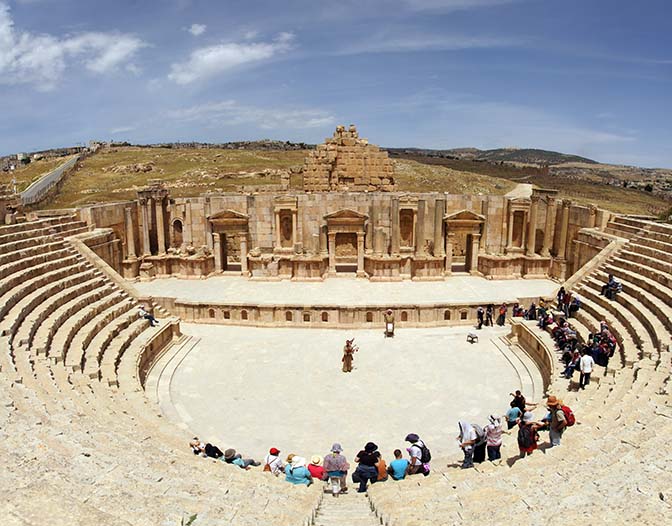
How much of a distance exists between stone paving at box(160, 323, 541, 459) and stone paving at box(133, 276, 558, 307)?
1836mm

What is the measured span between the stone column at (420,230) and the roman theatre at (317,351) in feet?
0.39

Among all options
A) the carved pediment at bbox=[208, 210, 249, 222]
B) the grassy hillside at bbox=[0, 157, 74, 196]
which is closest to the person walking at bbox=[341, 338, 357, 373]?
the carved pediment at bbox=[208, 210, 249, 222]

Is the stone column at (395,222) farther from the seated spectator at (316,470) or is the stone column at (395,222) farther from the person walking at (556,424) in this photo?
the seated spectator at (316,470)

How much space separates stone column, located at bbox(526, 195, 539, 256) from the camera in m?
26.1

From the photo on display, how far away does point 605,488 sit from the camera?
681 centimetres

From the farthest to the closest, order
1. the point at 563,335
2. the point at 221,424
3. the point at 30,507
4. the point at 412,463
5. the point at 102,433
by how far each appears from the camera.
→ 1. the point at 563,335
2. the point at 221,424
3. the point at 412,463
4. the point at 102,433
5. the point at 30,507

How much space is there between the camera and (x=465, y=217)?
26.2 m

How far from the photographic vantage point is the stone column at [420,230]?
2559 cm

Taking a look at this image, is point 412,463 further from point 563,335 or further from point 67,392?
point 563,335

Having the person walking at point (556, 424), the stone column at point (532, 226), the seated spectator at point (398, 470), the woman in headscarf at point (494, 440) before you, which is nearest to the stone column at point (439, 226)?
the stone column at point (532, 226)

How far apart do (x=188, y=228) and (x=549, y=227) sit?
18942 millimetres

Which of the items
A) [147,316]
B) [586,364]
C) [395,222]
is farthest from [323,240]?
[586,364]

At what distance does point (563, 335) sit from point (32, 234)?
19887 millimetres


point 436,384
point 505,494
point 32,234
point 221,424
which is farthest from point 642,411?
point 32,234
